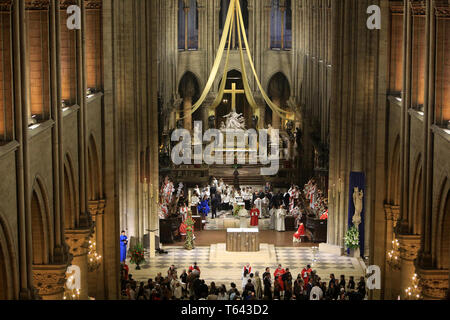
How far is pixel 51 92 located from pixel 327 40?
24755 millimetres

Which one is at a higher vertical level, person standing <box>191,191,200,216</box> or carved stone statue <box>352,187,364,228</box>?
carved stone statue <box>352,187,364,228</box>

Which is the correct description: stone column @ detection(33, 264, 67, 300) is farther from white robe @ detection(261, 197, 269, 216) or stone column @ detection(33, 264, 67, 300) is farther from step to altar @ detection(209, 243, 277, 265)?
white robe @ detection(261, 197, 269, 216)

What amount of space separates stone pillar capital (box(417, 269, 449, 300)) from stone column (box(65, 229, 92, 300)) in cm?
822

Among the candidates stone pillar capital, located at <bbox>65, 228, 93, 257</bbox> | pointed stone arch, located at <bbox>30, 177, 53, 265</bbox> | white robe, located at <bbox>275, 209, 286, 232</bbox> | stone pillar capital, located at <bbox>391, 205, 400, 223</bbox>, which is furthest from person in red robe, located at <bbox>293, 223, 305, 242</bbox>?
pointed stone arch, located at <bbox>30, 177, 53, 265</bbox>

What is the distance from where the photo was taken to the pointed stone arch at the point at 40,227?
1750 centimetres

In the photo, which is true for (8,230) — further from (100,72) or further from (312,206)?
(312,206)

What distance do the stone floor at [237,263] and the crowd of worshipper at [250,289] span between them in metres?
2.61

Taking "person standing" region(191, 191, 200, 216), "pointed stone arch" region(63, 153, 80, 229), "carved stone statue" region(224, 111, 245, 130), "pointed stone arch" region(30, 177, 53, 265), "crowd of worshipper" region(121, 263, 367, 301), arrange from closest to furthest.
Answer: "pointed stone arch" region(30, 177, 53, 265) < "pointed stone arch" region(63, 153, 80, 229) < "crowd of worshipper" region(121, 263, 367, 301) < "person standing" region(191, 191, 200, 216) < "carved stone statue" region(224, 111, 245, 130)

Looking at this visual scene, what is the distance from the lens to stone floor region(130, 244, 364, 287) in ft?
93.0

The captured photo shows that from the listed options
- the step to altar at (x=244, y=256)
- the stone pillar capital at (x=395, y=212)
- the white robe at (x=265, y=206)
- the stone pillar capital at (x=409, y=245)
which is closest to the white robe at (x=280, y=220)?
the white robe at (x=265, y=206)

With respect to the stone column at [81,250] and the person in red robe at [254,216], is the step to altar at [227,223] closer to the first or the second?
the person in red robe at [254,216]

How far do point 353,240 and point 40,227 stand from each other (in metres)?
15.0
